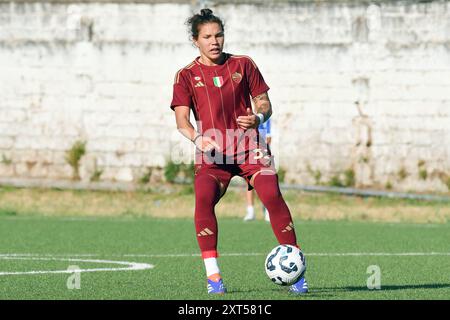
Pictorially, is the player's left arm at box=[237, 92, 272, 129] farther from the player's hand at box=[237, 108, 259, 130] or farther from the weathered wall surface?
the weathered wall surface

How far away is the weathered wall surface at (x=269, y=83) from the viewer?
23484 mm

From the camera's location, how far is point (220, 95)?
10.2 m

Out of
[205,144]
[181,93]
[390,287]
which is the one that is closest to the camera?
[205,144]

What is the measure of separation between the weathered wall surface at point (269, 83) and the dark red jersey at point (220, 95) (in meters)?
13.4

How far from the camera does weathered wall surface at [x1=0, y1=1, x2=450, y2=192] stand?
23.5 meters

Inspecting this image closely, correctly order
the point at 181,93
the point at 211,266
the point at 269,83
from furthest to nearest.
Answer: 1. the point at 269,83
2. the point at 181,93
3. the point at 211,266

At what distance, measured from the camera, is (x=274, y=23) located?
2391cm

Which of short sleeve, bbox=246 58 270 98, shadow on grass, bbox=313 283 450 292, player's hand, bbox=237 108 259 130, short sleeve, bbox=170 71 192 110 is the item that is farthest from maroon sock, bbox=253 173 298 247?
short sleeve, bbox=170 71 192 110

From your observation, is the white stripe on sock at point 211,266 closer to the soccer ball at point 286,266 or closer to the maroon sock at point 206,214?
the maroon sock at point 206,214

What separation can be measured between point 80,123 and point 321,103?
15.0ft

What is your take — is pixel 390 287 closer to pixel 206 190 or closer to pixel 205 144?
pixel 206 190

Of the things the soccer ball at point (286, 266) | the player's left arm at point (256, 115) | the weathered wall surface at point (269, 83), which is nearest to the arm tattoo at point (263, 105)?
the player's left arm at point (256, 115)

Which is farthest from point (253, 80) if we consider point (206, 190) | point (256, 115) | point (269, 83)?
point (269, 83)

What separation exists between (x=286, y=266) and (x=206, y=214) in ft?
2.58
